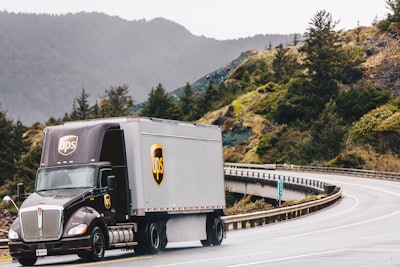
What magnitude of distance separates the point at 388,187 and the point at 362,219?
1255 inches

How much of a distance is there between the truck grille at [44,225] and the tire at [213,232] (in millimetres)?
8455

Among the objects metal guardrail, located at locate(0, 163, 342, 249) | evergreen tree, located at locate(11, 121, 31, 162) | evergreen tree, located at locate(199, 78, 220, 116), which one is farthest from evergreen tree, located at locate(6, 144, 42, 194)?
metal guardrail, located at locate(0, 163, 342, 249)

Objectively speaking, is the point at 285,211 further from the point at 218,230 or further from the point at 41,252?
the point at 41,252

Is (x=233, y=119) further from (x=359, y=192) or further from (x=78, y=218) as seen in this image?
(x=78, y=218)

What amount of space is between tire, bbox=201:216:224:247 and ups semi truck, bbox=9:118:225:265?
466 mm

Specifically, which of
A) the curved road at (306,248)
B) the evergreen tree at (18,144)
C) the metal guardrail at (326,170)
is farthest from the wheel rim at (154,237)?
the evergreen tree at (18,144)

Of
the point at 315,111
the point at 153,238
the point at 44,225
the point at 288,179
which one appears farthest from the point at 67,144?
the point at 315,111

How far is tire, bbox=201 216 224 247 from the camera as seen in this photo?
1077 inches

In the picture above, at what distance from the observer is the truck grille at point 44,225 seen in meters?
19.8

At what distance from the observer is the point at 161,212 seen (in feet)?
78.1

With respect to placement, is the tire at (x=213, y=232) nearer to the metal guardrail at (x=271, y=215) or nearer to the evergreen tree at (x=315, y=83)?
the metal guardrail at (x=271, y=215)

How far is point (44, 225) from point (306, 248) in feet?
23.8

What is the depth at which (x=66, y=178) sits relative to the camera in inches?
840

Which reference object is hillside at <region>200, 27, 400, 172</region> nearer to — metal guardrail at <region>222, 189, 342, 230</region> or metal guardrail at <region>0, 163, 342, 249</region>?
metal guardrail at <region>0, 163, 342, 249</region>
